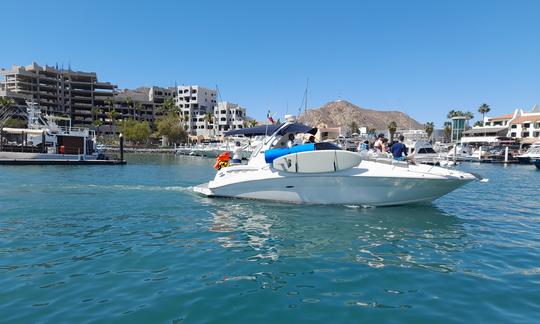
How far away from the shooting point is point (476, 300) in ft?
18.3

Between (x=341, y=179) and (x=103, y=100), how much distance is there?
122m

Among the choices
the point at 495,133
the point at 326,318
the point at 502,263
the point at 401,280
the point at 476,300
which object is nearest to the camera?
the point at 326,318

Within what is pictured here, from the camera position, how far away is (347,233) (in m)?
9.43

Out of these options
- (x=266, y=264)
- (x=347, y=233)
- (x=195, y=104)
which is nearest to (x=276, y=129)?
(x=347, y=233)

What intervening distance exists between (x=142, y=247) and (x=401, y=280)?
5400mm

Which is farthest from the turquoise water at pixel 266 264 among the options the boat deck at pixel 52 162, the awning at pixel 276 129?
the boat deck at pixel 52 162

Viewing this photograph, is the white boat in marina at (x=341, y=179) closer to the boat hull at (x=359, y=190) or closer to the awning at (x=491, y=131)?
the boat hull at (x=359, y=190)

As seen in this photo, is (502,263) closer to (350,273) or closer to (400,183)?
(350,273)

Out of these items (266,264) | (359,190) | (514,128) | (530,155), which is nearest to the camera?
(266,264)

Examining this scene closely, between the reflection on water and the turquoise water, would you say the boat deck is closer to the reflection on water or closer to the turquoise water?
the turquoise water

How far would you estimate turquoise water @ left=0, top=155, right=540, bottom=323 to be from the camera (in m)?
5.18

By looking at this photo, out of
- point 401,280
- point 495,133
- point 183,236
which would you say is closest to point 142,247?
point 183,236

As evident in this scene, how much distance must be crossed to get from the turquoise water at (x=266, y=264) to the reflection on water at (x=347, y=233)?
1.7 inches

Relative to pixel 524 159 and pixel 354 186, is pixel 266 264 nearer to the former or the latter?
pixel 354 186
